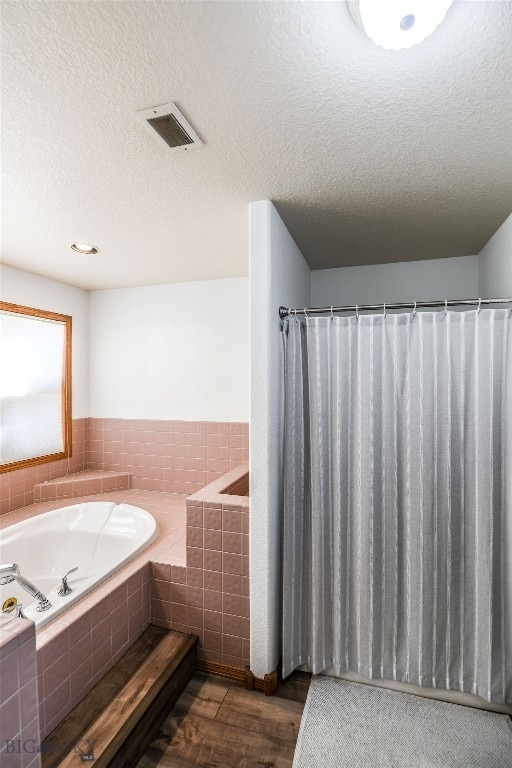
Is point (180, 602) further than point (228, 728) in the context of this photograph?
Yes

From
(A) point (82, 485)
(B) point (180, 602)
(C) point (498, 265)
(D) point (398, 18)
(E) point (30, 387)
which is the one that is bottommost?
(B) point (180, 602)

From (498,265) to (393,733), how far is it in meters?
2.42

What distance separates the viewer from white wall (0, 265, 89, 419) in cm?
288

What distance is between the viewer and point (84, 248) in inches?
97.8

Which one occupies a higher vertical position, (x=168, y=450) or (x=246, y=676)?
(x=168, y=450)

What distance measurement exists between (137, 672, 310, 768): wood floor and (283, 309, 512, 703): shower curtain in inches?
6.5

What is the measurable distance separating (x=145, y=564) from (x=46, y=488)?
1532 millimetres

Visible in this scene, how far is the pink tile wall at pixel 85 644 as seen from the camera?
1.45m

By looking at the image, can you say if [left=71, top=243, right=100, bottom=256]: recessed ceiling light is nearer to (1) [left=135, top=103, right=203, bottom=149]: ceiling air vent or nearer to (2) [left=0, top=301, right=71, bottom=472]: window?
(2) [left=0, top=301, right=71, bottom=472]: window

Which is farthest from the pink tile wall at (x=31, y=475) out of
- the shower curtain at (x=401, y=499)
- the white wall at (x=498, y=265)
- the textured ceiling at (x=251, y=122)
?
the white wall at (x=498, y=265)

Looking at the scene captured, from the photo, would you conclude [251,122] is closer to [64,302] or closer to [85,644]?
[85,644]

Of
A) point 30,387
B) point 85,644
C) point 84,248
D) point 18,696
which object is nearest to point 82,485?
point 30,387

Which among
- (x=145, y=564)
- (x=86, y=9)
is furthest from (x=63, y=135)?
(x=145, y=564)

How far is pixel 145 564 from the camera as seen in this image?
6.80 feet
